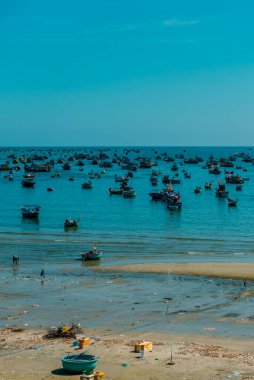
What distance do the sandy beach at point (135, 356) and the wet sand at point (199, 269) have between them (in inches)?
652

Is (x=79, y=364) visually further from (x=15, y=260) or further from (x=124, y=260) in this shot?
(x=124, y=260)

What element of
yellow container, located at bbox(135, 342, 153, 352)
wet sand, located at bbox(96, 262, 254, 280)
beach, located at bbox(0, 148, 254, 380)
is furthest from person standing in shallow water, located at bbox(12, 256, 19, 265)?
yellow container, located at bbox(135, 342, 153, 352)

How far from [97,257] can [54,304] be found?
56.7 feet

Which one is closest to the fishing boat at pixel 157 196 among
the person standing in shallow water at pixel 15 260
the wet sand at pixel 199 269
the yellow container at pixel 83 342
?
the wet sand at pixel 199 269

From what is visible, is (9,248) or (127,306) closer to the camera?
(127,306)

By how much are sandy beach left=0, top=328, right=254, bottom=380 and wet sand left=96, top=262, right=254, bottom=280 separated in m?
16.6

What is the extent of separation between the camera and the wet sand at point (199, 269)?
48344 mm

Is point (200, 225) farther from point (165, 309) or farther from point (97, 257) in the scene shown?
point (165, 309)

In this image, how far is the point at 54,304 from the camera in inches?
1513

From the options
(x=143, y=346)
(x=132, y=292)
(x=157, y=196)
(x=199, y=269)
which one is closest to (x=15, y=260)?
(x=132, y=292)

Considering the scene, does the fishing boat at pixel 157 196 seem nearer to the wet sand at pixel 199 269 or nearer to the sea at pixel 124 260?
the sea at pixel 124 260

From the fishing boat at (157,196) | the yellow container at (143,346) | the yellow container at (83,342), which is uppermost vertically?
the fishing boat at (157,196)

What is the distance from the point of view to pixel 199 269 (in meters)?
50.7

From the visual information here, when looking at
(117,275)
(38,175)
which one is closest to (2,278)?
(117,275)
